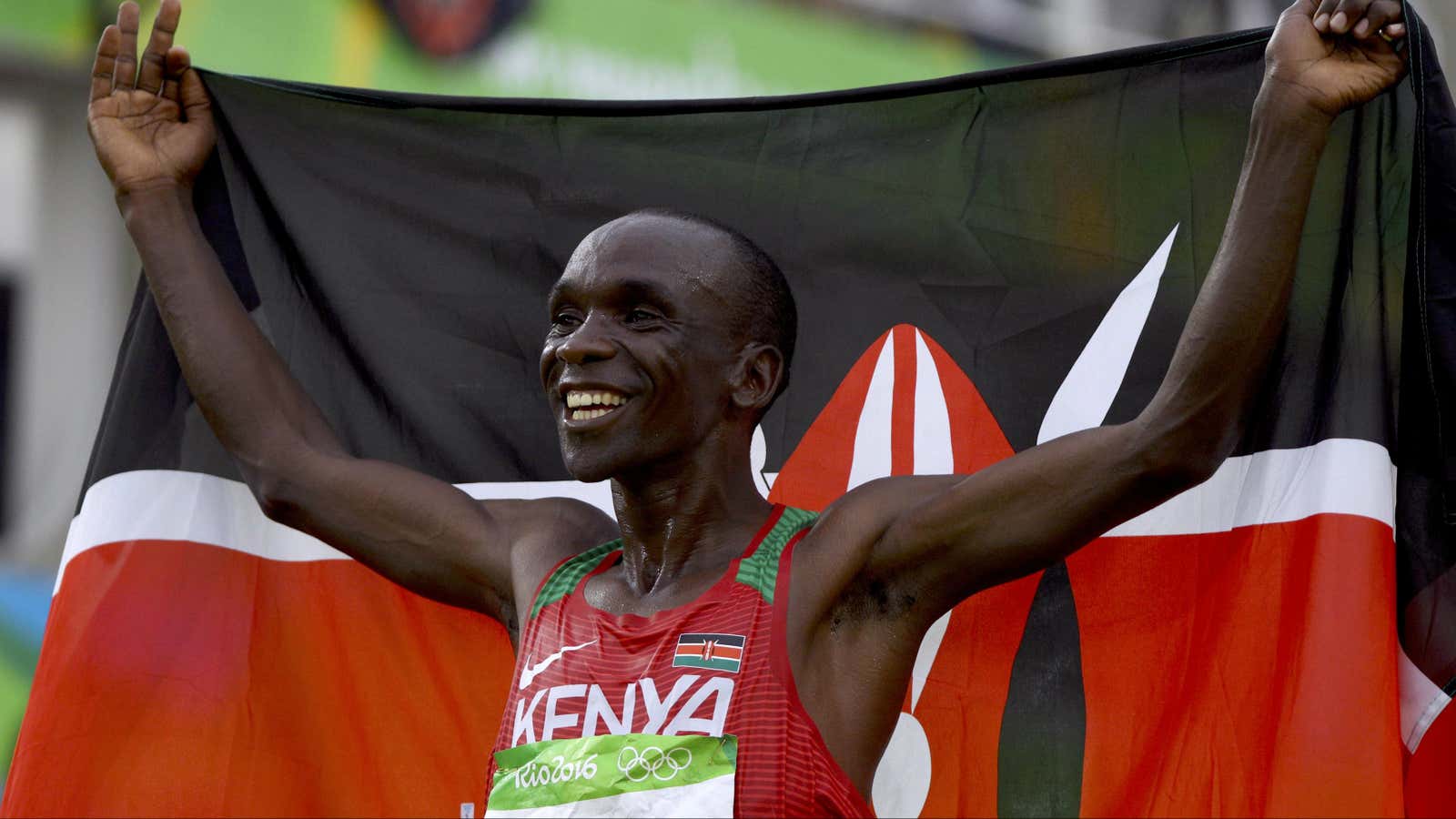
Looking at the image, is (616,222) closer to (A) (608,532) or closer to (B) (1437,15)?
(A) (608,532)

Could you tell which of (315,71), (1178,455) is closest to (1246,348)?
(1178,455)

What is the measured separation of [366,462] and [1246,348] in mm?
1987

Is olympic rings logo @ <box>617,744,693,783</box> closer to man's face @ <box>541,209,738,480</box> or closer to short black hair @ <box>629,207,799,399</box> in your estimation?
man's face @ <box>541,209,738,480</box>

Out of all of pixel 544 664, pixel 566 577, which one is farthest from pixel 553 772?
pixel 566 577

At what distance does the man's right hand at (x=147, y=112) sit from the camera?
4516 millimetres

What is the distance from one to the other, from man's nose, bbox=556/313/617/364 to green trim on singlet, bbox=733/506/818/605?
478mm

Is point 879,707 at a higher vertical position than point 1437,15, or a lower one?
lower

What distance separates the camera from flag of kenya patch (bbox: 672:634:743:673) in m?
3.46

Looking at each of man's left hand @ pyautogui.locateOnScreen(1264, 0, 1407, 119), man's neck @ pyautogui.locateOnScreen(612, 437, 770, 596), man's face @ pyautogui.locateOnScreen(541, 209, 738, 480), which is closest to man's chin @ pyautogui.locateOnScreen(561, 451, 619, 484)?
man's face @ pyautogui.locateOnScreen(541, 209, 738, 480)

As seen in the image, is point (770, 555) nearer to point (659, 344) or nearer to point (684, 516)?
point (684, 516)

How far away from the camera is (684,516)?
385cm

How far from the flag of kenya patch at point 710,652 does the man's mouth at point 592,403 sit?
50cm

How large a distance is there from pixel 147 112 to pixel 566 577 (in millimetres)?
1674

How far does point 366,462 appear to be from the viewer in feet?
14.1
